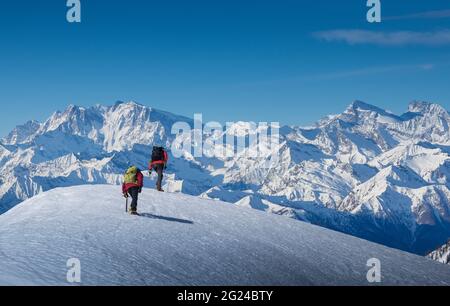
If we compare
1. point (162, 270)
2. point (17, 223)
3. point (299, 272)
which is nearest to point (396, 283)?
point (299, 272)

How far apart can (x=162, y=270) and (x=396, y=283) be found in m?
8.48

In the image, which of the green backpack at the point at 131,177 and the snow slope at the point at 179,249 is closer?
the snow slope at the point at 179,249

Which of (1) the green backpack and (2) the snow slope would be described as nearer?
(2) the snow slope

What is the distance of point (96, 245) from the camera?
1788 centimetres

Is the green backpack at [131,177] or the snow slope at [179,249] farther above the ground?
the green backpack at [131,177]

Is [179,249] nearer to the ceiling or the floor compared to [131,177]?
nearer to the floor

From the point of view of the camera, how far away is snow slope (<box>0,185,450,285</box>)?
1545 cm

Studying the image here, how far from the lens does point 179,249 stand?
18797mm

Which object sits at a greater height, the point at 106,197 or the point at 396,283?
the point at 106,197

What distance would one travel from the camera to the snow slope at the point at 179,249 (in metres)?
15.4

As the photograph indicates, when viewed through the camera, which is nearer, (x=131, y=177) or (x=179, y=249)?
(x=179, y=249)

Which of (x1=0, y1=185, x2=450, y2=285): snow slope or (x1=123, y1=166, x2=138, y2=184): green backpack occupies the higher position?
(x1=123, y1=166, x2=138, y2=184): green backpack
